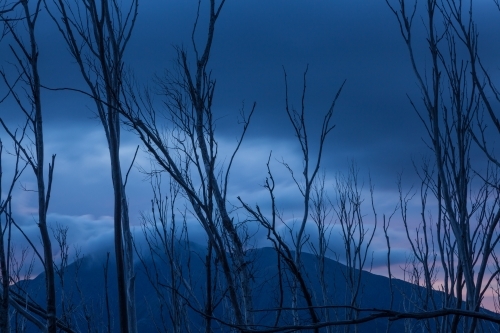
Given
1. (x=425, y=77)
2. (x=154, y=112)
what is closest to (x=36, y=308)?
(x=425, y=77)

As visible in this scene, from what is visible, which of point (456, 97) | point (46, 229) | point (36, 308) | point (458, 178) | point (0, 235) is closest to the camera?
point (36, 308)

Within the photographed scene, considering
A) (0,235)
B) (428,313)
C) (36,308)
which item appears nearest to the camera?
(428,313)

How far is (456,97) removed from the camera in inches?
113

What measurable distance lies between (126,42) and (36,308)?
175cm

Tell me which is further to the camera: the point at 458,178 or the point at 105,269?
the point at 458,178

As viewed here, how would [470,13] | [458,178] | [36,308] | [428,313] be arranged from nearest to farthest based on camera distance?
[428,313] → [36,308] → [458,178] → [470,13]

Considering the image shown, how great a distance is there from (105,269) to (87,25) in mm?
1402

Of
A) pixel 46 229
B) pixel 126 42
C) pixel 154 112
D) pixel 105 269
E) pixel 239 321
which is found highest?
pixel 154 112

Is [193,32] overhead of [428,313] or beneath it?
overhead

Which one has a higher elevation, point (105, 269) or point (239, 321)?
point (105, 269)

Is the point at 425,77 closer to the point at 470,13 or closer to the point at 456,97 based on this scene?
the point at 456,97

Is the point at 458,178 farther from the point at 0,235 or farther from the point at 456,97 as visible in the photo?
the point at 0,235

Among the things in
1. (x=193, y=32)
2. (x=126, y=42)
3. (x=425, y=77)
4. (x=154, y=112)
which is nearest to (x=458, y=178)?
(x=425, y=77)

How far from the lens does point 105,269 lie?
8.02 feet
